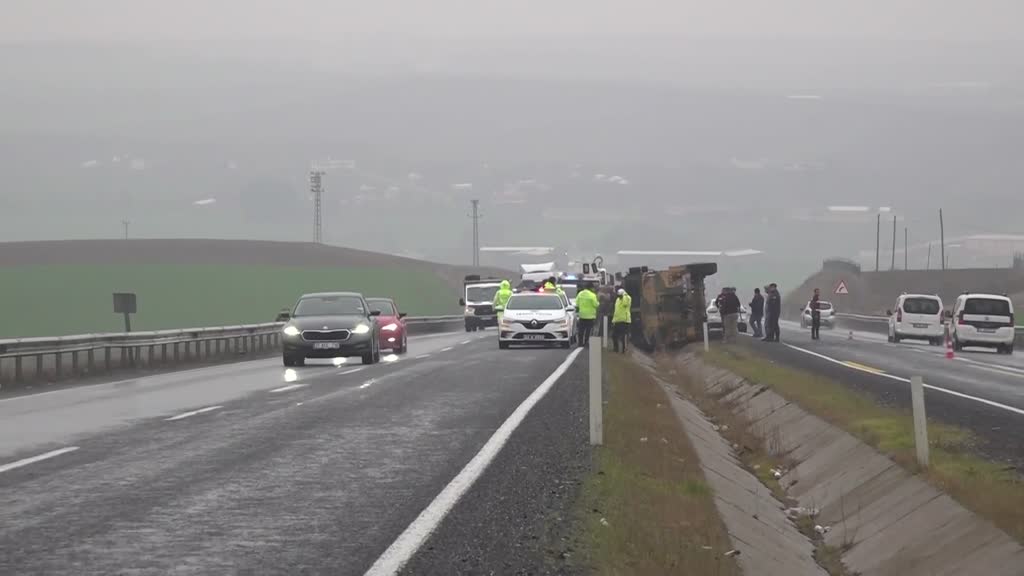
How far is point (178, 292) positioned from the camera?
107312 mm

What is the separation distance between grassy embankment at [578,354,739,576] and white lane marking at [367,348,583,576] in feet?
3.15

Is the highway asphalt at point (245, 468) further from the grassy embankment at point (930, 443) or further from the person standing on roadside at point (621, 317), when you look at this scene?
the person standing on roadside at point (621, 317)

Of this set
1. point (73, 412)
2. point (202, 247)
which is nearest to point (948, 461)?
point (73, 412)

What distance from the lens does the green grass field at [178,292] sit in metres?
84.0

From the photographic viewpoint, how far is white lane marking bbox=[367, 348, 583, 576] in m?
8.73

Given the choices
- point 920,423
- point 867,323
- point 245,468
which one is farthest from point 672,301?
point 867,323

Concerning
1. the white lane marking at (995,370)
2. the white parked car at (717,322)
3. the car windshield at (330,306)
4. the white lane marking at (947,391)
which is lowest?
the white parked car at (717,322)

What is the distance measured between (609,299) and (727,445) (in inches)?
1053

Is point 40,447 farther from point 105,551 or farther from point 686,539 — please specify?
point 686,539

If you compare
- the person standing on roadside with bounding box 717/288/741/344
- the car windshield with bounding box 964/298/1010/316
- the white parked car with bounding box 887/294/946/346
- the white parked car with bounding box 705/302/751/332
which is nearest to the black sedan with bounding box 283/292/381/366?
the person standing on roadside with bounding box 717/288/741/344

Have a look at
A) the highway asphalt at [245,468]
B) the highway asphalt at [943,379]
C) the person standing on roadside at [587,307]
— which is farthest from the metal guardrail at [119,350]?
the highway asphalt at [943,379]

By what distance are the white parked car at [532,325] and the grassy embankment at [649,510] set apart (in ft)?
79.7

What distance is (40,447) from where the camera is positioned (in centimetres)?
1545

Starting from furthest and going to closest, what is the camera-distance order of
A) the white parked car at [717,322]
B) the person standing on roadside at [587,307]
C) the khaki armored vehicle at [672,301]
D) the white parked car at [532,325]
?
the white parked car at [717,322]
the khaki armored vehicle at [672,301]
the white parked car at [532,325]
the person standing on roadside at [587,307]
